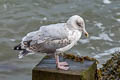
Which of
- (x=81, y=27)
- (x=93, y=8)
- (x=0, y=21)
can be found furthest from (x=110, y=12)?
(x=81, y=27)

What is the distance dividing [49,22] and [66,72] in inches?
198

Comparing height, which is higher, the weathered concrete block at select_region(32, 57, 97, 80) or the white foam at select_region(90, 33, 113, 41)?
the weathered concrete block at select_region(32, 57, 97, 80)

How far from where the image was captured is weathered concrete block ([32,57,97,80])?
342cm

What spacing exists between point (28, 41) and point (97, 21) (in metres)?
5.05

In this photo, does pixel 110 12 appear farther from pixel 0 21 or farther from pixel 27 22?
pixel 0 21

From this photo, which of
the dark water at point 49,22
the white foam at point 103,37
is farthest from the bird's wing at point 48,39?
the white foam at point 103,37

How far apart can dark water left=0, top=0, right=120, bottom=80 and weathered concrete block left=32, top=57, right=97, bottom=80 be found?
2610 mm

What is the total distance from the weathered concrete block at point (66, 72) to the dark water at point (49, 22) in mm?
2610

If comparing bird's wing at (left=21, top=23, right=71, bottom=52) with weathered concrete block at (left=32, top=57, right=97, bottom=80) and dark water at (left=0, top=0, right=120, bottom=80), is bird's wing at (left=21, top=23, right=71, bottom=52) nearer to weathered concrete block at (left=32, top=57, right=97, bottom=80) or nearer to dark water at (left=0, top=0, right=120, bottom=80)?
weathered concrete block at (left=32, top=57, right=97, bottom=80)

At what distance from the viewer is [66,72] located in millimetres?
3455

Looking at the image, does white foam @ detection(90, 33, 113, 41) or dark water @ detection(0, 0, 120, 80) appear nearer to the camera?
dark water @ detection(0, 0, 120, 80)

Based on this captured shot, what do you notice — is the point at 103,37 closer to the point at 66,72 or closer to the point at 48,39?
the point at 48,39

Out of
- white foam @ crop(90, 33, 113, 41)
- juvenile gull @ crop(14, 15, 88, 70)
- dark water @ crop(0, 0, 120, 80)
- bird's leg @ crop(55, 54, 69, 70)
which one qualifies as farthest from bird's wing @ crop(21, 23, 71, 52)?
white foam @ crop(90, 33, 113, 41)

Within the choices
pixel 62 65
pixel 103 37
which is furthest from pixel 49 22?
pixel 62 65
